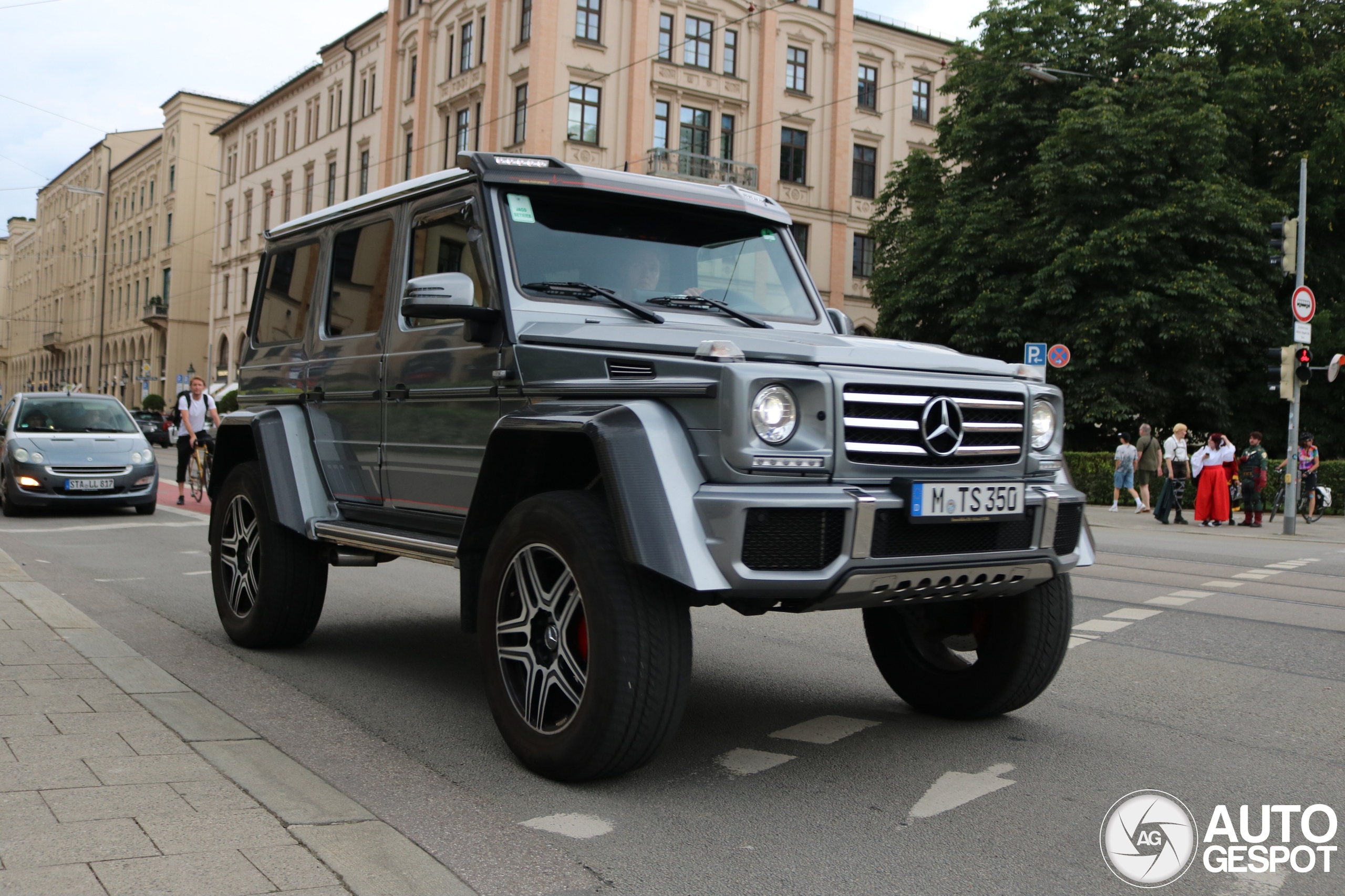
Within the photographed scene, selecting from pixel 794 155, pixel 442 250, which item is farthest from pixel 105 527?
pixel 794 155

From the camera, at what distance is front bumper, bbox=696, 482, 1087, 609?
3.92 metres

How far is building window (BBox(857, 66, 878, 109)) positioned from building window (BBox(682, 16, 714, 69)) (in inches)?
275

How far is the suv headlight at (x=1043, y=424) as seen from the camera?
4750mm

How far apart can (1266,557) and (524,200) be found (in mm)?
12513

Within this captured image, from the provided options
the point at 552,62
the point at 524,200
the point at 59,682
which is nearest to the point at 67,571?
the point at 59,682

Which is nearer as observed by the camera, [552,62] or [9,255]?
[552,62]

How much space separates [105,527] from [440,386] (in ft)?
36.0

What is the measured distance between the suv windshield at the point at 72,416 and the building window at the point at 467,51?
31863 millimetres

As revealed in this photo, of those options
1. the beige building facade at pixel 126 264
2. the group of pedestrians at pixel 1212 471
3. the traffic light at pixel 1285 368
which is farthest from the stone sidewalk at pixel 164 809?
the beige building facade at pixel 126 264

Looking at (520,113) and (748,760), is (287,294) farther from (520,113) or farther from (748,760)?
(520,113)

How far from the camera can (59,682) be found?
18.1ft

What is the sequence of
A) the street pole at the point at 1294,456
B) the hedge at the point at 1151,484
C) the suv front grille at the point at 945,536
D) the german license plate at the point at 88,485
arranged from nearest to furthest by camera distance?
the suv front grille at the point at 945,536 → the german license plate at the point at 88,485 → the street pole at the point at 1294,456 → the hedge at the point at 1151,484

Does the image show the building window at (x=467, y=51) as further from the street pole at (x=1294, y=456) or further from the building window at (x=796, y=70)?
the street pole at (x=1294, y=456)

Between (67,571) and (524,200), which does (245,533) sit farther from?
(67,571)
